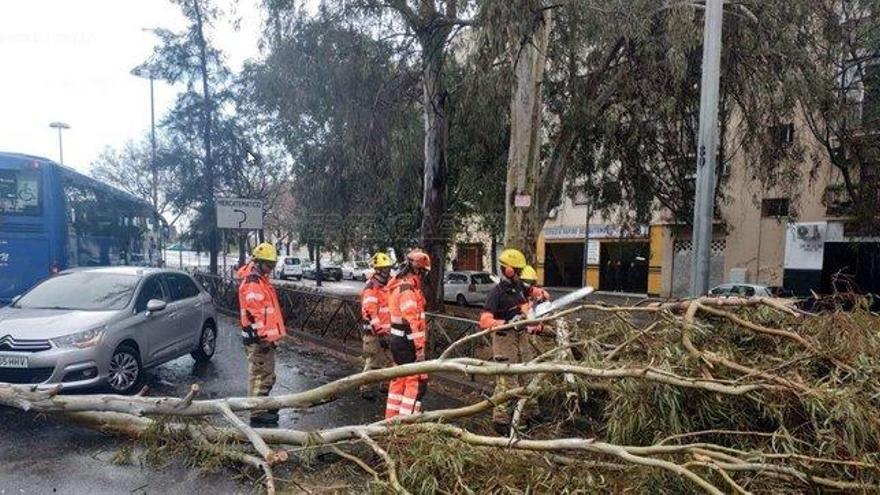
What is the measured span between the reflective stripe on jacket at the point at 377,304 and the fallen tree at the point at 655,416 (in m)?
2.42

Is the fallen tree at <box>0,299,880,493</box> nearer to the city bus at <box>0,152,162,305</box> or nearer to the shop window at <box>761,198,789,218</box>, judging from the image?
the city bus at <box>0,152,162,305</box>

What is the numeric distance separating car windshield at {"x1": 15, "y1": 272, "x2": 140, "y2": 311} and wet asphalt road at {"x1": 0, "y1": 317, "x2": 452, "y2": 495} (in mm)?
1236

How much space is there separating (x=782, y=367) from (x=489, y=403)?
6.16ft

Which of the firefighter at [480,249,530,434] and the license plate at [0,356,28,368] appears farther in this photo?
the firefighter at [480,249,530,434]

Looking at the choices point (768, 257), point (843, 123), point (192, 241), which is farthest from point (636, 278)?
point (192, 241)

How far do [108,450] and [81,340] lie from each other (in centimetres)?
162

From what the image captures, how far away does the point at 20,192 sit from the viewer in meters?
10.2

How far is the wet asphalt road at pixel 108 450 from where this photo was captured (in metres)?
4.13

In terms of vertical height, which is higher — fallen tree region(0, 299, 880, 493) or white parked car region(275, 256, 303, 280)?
fallen tree region(0, 299, 880, 493)

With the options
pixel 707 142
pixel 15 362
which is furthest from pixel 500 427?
pixel 15 362

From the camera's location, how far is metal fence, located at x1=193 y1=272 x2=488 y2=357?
837cm

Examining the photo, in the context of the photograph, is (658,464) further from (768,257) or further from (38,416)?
A: (768,257)

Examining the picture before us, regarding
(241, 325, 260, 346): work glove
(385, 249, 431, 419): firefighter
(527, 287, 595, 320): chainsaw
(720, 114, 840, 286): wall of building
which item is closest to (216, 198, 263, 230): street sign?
(241, 325, 260, 346): work glove

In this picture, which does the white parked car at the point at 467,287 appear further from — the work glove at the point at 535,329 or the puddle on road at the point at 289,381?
the work glove at the point at 535,329
